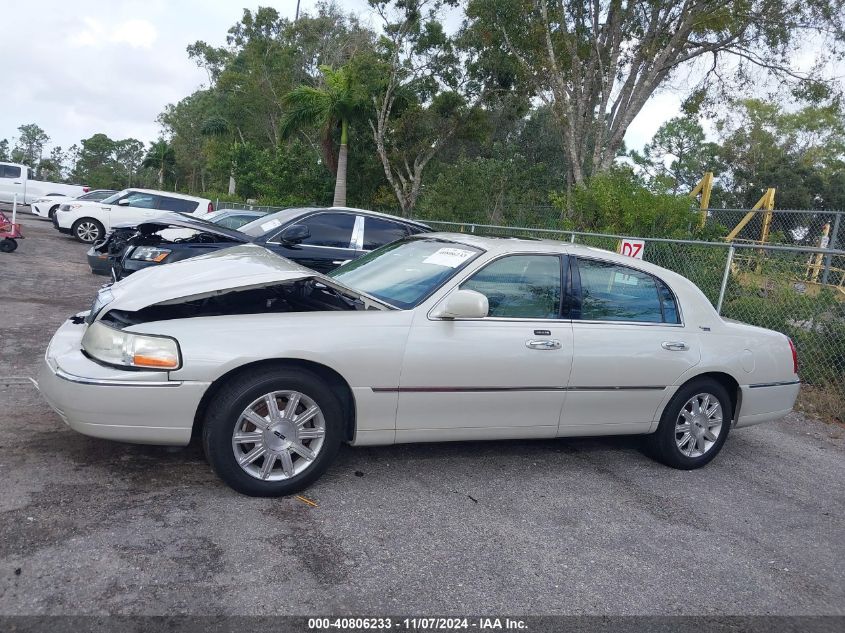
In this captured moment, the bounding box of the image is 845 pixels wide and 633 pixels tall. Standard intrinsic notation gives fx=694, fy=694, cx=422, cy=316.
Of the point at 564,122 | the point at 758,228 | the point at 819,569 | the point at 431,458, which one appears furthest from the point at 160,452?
the point at 758,228

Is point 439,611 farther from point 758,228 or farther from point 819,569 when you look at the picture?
point 758,228

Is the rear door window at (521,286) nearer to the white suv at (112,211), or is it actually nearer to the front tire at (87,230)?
the white suv at (112,211)

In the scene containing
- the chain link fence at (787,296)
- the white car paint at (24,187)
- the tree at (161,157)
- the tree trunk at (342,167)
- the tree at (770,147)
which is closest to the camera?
the chain link fence at (787,296)

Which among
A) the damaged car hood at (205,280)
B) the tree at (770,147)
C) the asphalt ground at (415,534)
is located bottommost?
the asphalt ground at (415,534)

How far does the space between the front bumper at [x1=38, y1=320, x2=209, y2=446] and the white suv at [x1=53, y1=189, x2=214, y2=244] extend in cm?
1450

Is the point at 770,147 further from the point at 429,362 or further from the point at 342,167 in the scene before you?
the point at 429,362

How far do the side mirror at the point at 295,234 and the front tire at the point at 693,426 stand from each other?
509 cm

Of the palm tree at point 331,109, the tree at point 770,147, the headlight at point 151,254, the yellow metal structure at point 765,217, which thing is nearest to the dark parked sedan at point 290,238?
the headlight at point 151,254

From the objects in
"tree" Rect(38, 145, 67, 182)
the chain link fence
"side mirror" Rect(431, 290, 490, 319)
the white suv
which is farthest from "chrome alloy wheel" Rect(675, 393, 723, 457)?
"tree" Rect(38, 145, 67, 182)

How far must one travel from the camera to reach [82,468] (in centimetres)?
397

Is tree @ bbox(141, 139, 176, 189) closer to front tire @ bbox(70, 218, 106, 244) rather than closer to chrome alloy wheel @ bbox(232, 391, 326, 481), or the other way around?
front tire @ bbox(70, 218, 106, 244)

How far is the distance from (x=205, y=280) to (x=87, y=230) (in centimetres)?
1529

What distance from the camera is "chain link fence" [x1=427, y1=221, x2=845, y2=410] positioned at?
778 centimetres

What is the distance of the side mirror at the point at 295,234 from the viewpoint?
28.2 feet
